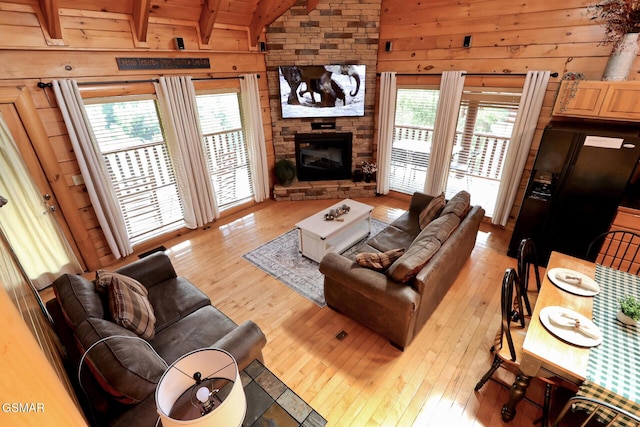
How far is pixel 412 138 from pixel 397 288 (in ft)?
12.1

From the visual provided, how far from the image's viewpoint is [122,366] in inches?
62.3

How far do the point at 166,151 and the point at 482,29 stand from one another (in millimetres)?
4783

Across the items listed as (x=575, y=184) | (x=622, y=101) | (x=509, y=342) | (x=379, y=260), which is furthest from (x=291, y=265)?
(x=622, y=101)

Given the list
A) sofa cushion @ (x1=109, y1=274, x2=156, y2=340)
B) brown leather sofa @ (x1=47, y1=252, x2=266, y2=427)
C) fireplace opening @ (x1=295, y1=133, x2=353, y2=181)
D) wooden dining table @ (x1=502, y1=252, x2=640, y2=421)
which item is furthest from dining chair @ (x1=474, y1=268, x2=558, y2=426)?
fireplace opening @ (x1=295, y1=133, x2=353, y2=181)

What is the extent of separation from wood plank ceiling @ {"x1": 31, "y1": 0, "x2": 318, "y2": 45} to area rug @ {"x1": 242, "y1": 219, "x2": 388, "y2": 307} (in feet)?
10.0

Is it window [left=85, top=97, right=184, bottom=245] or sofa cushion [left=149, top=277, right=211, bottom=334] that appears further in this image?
window [left=85, top=97, right=184, bottom=245]

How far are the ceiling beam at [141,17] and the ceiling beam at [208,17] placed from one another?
2.47 feet

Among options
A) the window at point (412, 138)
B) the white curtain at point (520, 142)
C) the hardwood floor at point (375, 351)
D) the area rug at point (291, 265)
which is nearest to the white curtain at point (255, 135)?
the area rug at point (291, 265)

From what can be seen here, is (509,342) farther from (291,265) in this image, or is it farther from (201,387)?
(291,265)

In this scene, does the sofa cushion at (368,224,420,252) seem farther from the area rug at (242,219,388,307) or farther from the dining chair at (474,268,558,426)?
the dining chair at (474,268,558,426)

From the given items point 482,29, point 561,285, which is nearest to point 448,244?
point 561,285

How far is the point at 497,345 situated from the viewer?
7.02 ft

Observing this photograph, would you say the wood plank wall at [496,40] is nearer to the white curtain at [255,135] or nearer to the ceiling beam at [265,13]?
the ceiling beam at [265,13]

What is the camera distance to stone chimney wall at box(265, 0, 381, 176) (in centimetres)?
485
